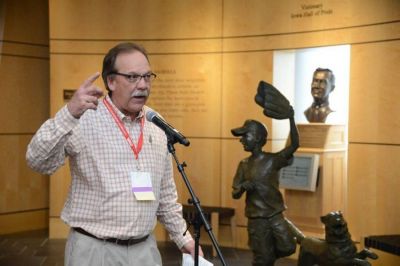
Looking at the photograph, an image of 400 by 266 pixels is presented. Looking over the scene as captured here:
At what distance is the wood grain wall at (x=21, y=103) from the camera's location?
314 inches

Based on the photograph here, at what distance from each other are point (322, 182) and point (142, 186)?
13.6 ft

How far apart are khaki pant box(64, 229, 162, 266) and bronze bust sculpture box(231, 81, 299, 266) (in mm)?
2337

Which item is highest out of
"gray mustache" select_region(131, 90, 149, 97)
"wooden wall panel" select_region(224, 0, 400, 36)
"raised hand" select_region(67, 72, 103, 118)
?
"wooden wall panel" select_region(224, 0, 400, 36)

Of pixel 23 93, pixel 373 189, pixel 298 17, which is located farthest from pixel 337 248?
pixel 23 93

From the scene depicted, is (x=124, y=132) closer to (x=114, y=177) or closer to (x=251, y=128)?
(x=114, y=177)

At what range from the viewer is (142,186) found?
2520 millimetres

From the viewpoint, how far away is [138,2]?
7.81 meters

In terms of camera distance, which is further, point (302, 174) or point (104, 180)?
point (302, 174)

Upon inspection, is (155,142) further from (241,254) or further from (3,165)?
(3,165)

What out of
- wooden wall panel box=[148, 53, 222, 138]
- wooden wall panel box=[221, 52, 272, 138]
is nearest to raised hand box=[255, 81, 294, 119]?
wooden wall panel box=[221, 52, 272, 138]

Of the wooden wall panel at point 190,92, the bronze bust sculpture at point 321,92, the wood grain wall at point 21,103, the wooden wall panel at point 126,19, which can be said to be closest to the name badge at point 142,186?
the bronze bust sculpture at point 321,92

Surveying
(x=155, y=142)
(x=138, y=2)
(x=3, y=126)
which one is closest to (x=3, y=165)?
(x=3, y=126)

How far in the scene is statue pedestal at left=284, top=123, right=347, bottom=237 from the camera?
6395mm

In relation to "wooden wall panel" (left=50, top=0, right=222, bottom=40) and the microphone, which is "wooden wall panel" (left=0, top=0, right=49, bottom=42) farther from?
the microphone
